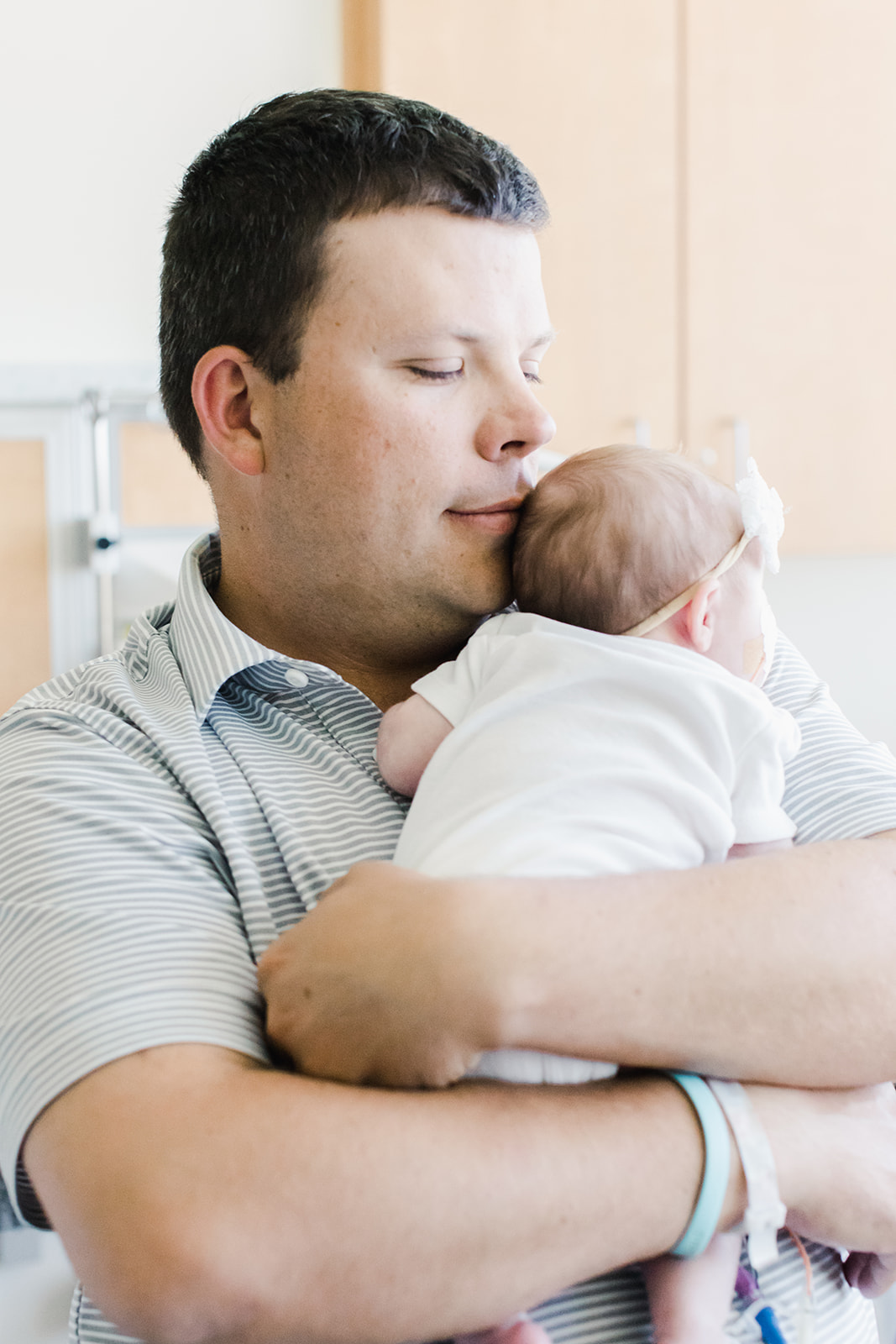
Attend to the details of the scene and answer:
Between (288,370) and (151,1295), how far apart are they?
31.2 inches

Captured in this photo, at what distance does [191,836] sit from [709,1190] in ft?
1.50

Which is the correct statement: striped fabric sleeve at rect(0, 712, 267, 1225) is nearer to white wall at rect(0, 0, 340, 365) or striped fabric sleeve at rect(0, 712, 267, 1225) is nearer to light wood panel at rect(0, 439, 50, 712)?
light wood panel at rect(0, 439, 50, 712)

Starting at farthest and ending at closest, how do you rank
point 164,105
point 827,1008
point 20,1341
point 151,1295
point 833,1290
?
1. point 164,105
2. point 20,1341
3. point 833,1290
4. point 827,1008
5. point 151,1295

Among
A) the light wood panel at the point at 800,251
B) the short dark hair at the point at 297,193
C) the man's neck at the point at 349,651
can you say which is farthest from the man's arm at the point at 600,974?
the light wood panel at the point at 800,251

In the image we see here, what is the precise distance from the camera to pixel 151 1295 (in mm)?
677

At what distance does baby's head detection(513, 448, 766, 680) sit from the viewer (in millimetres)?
976

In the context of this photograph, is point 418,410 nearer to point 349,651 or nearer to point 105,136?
point 349,651

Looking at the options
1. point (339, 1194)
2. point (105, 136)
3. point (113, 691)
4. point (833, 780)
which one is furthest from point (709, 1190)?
point (105, 136)

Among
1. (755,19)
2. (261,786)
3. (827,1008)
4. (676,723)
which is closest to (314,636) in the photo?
(261,786)

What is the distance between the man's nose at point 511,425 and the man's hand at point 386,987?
0.46 metres

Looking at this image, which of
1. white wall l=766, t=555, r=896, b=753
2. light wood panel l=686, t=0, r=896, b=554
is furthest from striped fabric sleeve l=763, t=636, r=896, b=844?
white wall l=766, t=555, r=896, b=753

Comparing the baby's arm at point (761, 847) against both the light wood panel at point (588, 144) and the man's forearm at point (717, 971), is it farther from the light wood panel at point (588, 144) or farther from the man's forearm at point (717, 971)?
the light wood panel at point (588, 144)

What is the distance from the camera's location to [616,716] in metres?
0.90

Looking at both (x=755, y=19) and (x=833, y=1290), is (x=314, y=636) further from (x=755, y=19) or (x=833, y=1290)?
(x=755, y=19)
